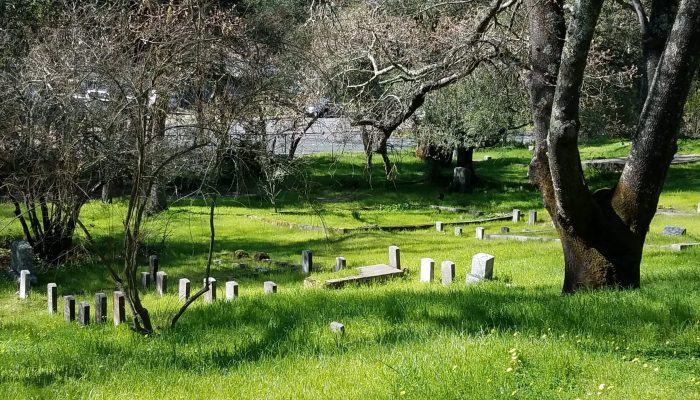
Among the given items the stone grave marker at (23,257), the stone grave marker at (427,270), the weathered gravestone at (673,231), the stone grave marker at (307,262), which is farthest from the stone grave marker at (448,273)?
the stone grave marker at (23,257)

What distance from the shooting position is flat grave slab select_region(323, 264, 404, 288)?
11336mm

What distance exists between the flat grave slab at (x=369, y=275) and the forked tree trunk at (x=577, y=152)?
4082mm

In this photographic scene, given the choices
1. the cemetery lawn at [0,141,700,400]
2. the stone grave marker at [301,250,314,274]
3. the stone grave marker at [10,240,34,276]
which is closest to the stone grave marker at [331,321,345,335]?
the cemetery lawn at [0,141,700,400]

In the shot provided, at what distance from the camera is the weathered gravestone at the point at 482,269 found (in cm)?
1081

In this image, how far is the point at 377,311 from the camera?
24.2 feet

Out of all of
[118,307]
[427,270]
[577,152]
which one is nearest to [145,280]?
[118,307]

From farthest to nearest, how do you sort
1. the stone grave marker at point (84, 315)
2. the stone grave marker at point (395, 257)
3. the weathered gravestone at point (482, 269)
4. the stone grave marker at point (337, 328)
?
the stone grave marker at point (395, 257) < the weathered gravestone at point (482, 269) < the stone grave marker at point (84, 315) < the stone grave marker at point (337, 328)

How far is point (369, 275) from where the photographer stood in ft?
39.3

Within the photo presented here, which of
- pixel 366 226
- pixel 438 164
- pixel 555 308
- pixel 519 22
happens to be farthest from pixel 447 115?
pixel 555 308

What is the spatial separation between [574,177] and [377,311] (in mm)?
2408

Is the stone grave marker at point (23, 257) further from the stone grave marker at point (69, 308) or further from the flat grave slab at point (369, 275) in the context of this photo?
the flat grave slab at point (369, 275)

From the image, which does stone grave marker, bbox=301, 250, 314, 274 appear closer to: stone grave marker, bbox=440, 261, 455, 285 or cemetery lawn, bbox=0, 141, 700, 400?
cemetery lawn, bbox=0, 141, 700, 400

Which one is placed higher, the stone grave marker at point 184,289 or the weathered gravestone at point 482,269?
the weathered gravestone at point 482,269

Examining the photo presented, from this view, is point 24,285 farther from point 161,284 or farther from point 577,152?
point 577,152
